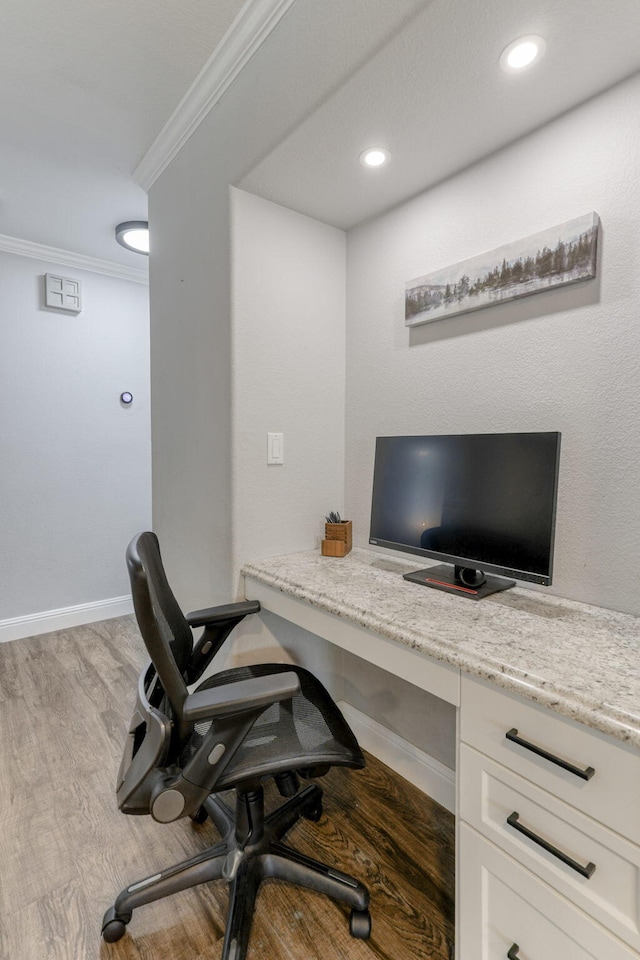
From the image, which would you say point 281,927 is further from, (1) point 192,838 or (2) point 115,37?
(2) point 115,37

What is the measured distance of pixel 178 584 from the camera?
84.7 inches

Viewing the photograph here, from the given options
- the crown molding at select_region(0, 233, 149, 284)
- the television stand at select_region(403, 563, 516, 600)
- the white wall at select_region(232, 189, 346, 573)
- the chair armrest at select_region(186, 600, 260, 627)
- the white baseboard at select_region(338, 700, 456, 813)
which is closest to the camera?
the television stand at select_region(403, 563, 516, 600)

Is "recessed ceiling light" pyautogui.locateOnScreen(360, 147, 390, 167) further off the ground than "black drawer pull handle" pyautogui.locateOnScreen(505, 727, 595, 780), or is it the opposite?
"recessed ceiling light" pyautogui.locateOnScreen(360, 147, 390, 167)

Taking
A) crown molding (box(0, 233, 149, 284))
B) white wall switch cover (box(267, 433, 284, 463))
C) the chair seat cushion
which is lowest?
the chair seat cushion

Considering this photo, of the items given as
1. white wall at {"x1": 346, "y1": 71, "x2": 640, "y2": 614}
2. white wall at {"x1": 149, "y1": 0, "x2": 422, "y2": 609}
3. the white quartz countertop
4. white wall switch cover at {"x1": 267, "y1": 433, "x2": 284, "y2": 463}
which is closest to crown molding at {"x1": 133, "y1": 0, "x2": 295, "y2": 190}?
white wall at {"x1": 149, "y1": 0, "x2": 422, "y2": 609}

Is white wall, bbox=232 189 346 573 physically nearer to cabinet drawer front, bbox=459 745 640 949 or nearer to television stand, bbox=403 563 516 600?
television stand, bbox=403 563 516 600

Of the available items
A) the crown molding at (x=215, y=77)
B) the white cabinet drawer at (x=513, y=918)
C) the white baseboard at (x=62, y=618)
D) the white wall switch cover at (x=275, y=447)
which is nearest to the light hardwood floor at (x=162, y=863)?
the white cabinet drawer at (x=513, y=918)

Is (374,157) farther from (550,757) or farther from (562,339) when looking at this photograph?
(550,757)

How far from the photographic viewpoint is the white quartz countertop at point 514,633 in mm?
822

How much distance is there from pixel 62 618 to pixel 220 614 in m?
2.41

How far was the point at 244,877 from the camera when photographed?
1.24m

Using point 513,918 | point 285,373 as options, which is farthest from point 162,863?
point 285,373

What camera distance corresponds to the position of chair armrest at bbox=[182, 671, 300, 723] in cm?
100

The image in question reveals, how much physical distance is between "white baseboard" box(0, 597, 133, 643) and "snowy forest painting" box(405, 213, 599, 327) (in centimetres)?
304
